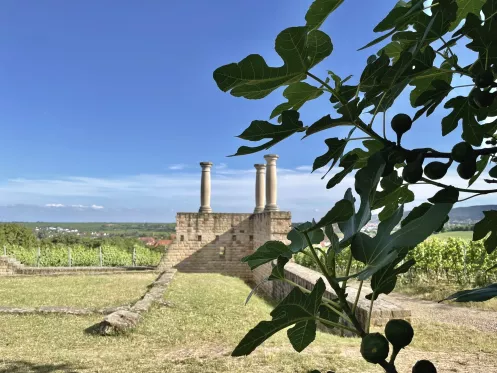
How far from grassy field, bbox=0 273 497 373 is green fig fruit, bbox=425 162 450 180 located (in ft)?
12.4

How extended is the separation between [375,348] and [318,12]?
48 cm

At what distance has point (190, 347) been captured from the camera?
514cm

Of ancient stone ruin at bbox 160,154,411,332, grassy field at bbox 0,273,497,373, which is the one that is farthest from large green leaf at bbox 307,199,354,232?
ancient stone ruin at bbox 160,154,411,332

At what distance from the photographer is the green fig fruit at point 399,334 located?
51 cm

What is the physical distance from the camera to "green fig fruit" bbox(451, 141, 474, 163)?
0.66 m

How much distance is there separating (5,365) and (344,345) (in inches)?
156

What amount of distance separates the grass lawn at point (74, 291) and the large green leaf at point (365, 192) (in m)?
8.63

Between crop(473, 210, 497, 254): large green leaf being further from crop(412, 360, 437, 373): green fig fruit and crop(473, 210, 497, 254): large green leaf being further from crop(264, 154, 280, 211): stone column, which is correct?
crop(264, 154, 280, 211): stone column

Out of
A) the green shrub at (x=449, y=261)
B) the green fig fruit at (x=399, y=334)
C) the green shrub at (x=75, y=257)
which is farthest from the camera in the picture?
the green shrub at (x=75, y=257)

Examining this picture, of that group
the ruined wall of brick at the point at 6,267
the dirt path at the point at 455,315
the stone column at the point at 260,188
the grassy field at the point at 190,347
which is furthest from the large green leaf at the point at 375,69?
the ruined wall of brick at the point at 6,267

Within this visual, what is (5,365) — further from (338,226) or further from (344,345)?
(338,226)

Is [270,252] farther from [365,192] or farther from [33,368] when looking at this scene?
[33,368]

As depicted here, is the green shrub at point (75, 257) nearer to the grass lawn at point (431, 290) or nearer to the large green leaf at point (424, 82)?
the grass lawn at point (431, 290)

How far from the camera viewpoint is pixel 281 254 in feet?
2.10
